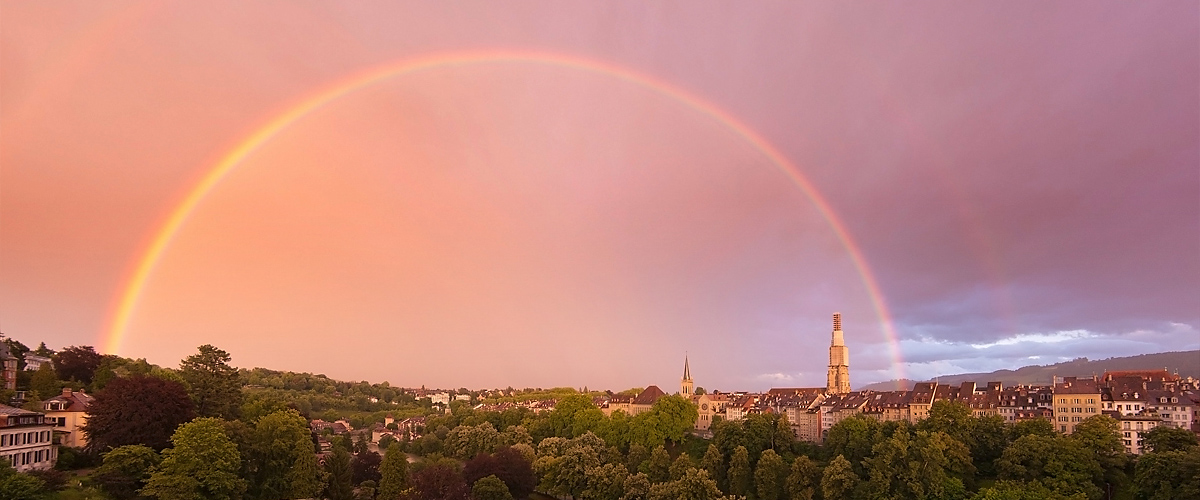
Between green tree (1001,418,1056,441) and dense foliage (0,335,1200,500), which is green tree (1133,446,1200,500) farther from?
green tree (1001,418,1056,441)

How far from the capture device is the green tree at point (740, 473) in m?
69.2

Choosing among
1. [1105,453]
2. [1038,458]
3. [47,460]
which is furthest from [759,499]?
[47,460]

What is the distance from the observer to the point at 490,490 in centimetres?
6066

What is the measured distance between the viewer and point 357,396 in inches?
7333

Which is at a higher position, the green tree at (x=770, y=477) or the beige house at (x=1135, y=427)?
the beige house at (x=1135, y=427)

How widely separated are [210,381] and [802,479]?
4967cm

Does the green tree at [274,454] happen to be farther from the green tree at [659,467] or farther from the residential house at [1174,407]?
the residential house at [1174,407]

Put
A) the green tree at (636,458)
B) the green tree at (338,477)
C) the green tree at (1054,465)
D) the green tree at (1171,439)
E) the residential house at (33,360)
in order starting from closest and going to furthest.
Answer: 1. the green tree at (338,477)
2. the green tree at (1054,465)
3. the green tree at (1171,439)
4. the green tree at (636,458)
5. the residential house at (33,360)

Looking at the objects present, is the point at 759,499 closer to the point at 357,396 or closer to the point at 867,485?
the point at 867,485

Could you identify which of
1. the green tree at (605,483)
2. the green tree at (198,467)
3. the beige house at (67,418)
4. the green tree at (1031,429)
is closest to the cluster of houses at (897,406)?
the beige house at (67,418)

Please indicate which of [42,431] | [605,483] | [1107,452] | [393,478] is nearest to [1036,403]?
[1107,452]

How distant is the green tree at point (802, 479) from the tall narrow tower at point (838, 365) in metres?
63.9

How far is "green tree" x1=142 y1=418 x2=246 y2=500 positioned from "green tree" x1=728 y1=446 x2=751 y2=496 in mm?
44557

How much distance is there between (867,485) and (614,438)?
37.4m
